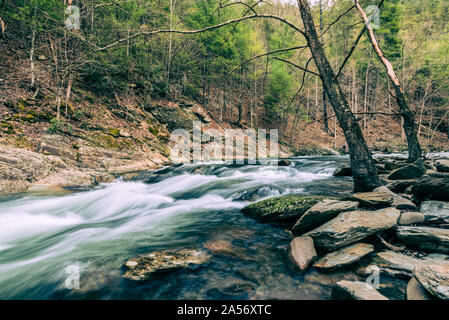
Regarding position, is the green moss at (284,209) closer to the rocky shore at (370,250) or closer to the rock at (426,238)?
the rocky shore at (370,250)

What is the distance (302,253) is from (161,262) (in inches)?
73.0

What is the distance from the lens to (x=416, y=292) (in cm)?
190

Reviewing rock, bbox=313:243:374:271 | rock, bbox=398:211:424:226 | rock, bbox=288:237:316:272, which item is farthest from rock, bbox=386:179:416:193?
rock, bbox=288:237:316:272

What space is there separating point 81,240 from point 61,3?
41.2ft

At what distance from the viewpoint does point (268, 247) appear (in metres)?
3.30

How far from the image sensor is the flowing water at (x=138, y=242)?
243 centimetres

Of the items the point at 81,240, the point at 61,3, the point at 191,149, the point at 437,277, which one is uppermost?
the point at 61,3

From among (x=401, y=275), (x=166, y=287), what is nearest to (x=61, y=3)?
(x=166, y=287)

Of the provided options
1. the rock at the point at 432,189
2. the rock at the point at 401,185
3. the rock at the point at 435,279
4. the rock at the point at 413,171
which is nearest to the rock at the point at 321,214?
the rock at the point at 435,279

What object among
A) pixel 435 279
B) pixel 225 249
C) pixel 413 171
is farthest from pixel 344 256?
pixel 413 171
